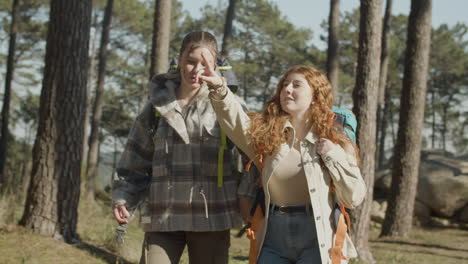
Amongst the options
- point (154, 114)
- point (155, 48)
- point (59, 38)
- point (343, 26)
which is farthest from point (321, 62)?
point (154, 114)

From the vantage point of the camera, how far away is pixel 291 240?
2.70 m

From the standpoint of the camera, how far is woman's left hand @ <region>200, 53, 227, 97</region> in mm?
2664

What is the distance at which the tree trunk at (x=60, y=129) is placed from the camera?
6.40 metres

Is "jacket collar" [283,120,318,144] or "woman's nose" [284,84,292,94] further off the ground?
"woman's nose" [284,84,292,94]

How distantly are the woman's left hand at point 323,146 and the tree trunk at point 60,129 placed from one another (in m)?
4.53

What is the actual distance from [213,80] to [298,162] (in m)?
0.63

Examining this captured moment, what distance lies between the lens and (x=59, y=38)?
21.5 ft

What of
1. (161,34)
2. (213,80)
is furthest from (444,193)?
(213,80)

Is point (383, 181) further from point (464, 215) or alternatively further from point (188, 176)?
point (188, 176)

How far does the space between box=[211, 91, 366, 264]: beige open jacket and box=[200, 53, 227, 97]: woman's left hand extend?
0.05m

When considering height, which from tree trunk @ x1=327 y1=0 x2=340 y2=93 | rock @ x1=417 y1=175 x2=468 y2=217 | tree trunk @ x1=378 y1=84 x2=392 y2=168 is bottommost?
rock @ x1=417 y1=175 x2=468 y2=217

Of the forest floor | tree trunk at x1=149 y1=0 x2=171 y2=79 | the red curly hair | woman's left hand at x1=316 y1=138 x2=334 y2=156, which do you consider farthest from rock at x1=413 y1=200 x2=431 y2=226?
woman's left hand at x1=316 y1=138 x2=334 y2=156

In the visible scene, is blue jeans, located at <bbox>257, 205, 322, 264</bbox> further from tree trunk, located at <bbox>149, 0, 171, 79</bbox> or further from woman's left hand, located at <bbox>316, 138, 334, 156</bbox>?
tree trunk, located at <bbox>149, 0, 171, 79</bbox>

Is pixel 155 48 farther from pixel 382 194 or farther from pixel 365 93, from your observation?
pixel 382 194
